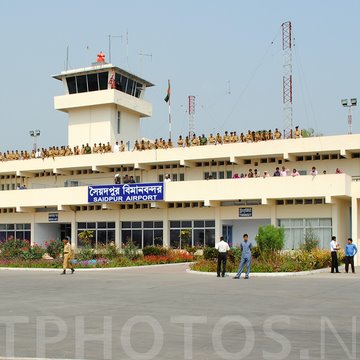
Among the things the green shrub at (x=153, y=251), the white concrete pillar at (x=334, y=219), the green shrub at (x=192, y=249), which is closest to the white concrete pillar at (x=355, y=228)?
the white concrete pillar at (x=334, y=219)

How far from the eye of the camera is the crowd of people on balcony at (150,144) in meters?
40.7

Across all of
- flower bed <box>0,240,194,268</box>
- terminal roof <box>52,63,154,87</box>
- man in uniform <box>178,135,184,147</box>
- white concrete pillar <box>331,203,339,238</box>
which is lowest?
flower bed <box>0,240,194,268</box>

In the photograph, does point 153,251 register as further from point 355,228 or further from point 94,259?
point 355,228

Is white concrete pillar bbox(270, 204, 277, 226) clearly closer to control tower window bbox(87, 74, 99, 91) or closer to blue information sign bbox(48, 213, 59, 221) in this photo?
blue information sign bbox(48, 213, 59, 221)

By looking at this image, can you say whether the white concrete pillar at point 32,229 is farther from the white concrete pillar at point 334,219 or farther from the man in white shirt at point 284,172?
the white concrete pillar at point 334,219

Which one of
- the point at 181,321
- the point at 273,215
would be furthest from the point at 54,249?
the point at 181,321

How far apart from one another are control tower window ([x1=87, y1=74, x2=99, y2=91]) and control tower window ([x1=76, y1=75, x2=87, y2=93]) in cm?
43

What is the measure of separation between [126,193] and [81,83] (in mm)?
12931

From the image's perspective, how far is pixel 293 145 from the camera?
39188mm

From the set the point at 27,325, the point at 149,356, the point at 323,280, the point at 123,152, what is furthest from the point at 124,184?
the point at 149,356

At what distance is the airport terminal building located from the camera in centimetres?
3778

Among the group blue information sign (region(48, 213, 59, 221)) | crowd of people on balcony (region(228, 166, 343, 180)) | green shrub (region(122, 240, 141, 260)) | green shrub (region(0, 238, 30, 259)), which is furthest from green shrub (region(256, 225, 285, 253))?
blue information sign (region(48, 213, 59, 221))

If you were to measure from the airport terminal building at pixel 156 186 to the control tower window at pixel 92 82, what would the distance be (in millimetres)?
91

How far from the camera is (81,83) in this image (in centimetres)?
5038
